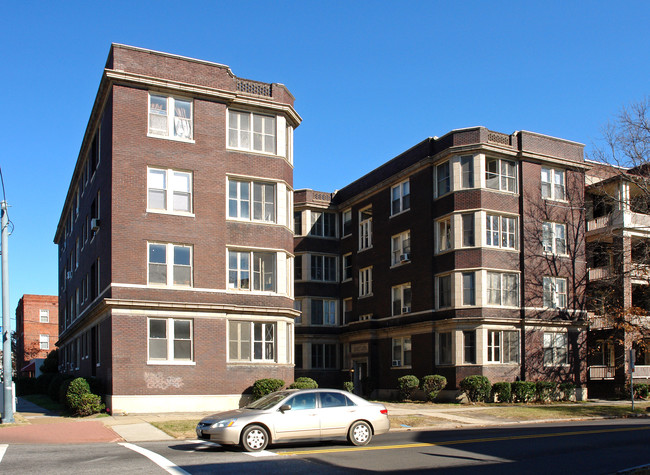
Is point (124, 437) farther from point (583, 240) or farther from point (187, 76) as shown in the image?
point (583, 240)

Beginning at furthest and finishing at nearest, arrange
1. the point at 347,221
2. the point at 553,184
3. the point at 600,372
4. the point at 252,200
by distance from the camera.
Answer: the point at 347,221 < the point at 600,372 < the point at 553,184 < the point at 252,200

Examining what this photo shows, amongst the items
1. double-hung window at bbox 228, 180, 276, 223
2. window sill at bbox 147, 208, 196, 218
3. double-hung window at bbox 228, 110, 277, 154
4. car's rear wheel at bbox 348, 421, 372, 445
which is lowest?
car's rear wheel at bbox 348, 421, 372, 445

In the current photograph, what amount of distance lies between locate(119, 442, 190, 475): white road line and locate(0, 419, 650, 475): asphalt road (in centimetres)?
2

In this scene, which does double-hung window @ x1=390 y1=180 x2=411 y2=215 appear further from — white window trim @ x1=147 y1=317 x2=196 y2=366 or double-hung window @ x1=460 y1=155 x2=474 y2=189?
white window trim @ x1=147 y1=317 x2=196 y2=366

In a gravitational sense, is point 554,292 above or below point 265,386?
above

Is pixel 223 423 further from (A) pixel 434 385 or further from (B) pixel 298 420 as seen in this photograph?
(A) pixel 434 385

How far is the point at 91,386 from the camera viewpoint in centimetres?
2594

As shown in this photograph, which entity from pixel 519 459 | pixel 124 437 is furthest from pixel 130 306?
pixel 519 459

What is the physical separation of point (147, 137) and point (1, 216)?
6765mm

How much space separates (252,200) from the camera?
1172 inches

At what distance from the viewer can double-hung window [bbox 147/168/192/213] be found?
27625mm

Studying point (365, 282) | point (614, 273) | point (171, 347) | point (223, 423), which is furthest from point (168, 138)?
point (614, 273)

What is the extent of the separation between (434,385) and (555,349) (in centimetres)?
737

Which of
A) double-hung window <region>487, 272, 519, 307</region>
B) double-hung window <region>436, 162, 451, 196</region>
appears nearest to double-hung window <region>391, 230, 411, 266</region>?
double-hung window <region>436, 162, 451, 196</region>
